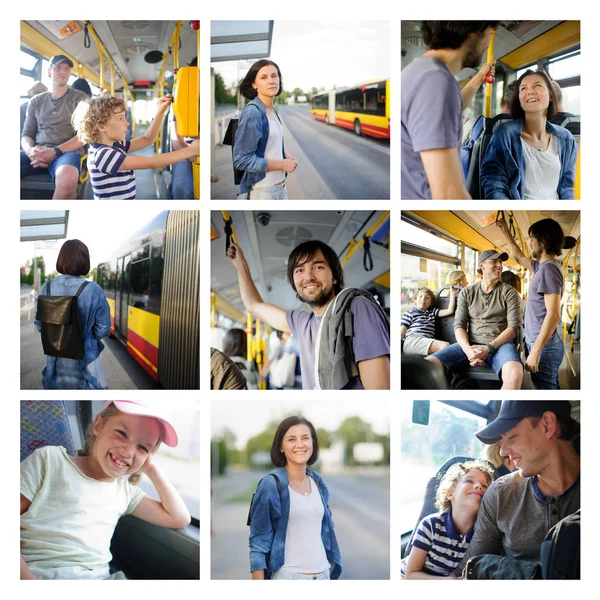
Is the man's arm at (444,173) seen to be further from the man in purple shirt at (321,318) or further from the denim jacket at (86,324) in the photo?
the denim jacket at (86,324)

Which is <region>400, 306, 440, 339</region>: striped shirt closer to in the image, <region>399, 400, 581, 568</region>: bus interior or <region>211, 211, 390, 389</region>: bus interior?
Result: <region>211, 211, 390, 389</region>: bus interior

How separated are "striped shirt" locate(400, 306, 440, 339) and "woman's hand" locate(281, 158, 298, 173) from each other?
2.01ft

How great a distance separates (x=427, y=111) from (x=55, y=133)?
3.99 feet

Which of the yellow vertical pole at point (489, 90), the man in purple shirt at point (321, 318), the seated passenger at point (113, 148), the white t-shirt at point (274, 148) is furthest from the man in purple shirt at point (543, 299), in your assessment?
the seated passenger at point (113, 148)

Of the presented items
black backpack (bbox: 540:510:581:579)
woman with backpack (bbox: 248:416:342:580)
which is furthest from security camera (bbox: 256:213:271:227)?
black backpack (bbox: 540:510:581:579)

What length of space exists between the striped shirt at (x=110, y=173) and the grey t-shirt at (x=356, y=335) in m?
0.68

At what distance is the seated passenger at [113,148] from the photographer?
345 centimetres

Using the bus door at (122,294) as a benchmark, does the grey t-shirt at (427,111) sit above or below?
above

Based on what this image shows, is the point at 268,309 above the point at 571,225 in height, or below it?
below
